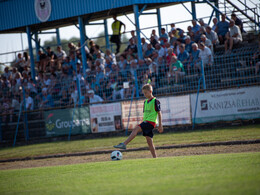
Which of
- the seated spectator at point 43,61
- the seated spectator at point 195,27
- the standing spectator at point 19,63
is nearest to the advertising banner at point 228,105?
the seated spectator at point 195,27

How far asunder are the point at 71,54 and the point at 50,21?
3.08 meters

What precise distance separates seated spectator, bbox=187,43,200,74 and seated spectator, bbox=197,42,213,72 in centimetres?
17

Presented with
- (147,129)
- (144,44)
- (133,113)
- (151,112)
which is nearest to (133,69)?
(133,113)

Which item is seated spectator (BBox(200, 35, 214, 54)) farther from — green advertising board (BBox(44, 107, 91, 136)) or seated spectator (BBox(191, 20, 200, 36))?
green advertising board (BBox(44, 107, 91, 136))

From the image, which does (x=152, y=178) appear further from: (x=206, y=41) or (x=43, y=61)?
(x=43, y=61)

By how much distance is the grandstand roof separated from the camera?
70.4ft

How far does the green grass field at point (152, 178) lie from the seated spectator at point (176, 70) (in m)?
8.75

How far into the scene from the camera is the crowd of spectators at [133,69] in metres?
16.8

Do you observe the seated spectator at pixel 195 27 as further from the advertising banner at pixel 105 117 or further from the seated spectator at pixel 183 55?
the advertising banner at pixel 105 117

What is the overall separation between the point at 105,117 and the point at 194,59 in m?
5.07

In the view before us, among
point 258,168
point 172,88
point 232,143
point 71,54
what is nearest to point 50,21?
point 71,54

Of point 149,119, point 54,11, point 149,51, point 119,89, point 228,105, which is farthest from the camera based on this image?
point 54,11

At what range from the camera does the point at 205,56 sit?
53.7 ft

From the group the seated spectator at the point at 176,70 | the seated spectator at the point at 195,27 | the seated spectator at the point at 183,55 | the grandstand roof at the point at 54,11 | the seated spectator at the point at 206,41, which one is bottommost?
the seated spectator at the point at 176,70
